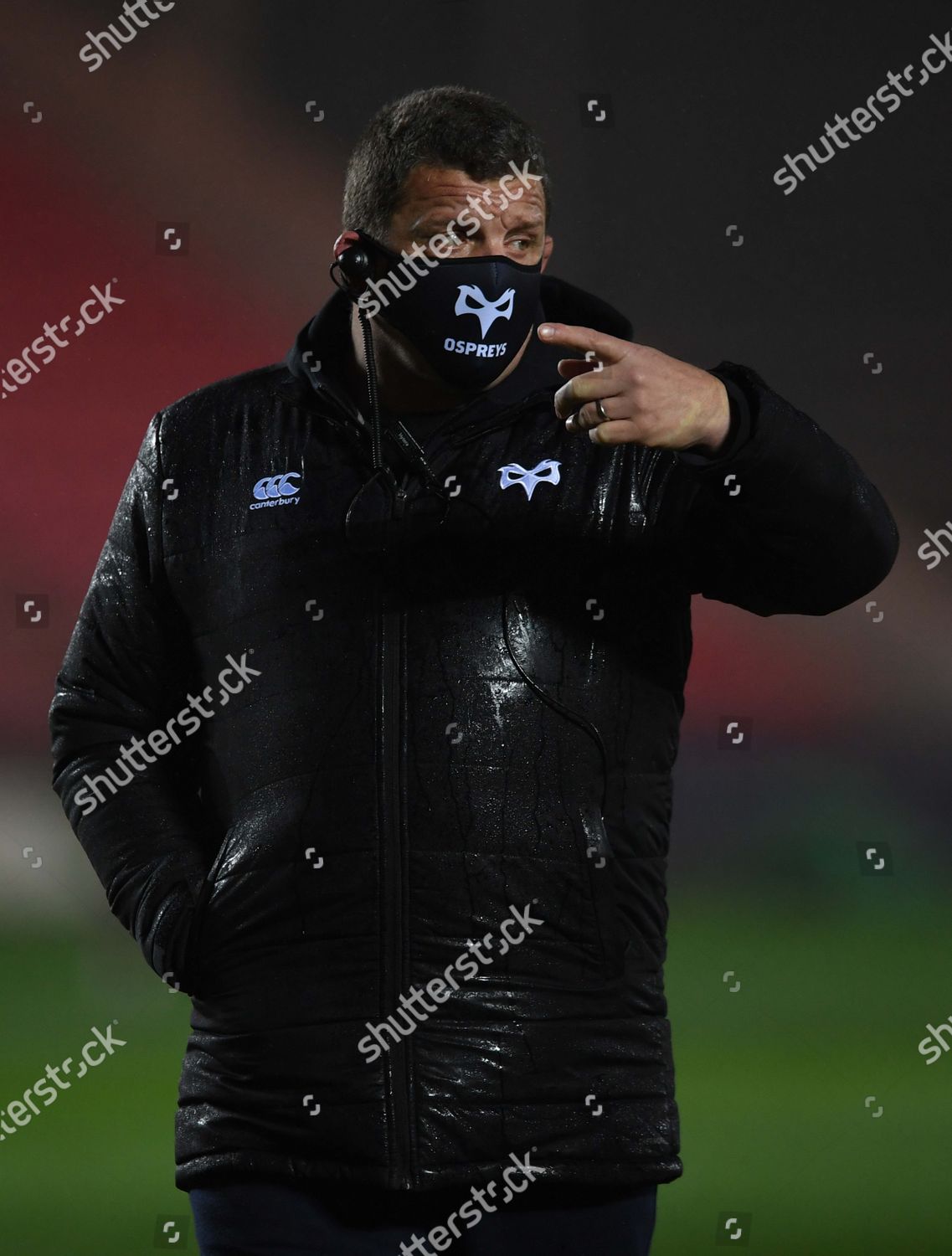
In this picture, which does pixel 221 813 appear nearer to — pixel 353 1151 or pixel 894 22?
pixel 353 1151

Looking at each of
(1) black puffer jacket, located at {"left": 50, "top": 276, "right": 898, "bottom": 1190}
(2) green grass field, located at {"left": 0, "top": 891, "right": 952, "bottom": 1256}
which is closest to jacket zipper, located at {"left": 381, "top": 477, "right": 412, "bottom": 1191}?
(1) black puffer jacket, located at {"left": 50, "top": 276, "right": 898, "bottom": 1190}

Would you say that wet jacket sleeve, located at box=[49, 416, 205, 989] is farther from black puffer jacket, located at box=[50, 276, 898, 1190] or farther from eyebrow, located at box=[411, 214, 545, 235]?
eyebrow, located at box=[411, 214, 545, 235]

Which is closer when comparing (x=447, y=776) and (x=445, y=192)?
(x=447, y=776)

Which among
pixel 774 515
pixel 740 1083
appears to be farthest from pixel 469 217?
pixel 740 1083

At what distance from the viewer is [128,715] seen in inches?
58.2

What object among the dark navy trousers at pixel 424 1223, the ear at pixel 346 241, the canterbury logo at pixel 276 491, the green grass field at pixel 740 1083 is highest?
the ear at pixel 346 241

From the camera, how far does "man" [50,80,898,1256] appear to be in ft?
4.09

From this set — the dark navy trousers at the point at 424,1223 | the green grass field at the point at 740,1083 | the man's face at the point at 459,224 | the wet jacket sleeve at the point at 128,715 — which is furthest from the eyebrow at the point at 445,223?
the green grass field at the point at 740,1083

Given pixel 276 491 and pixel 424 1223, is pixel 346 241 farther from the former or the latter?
pixel 424 1223

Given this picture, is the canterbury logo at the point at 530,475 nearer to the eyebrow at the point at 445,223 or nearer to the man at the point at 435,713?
the man at the point at 435,713

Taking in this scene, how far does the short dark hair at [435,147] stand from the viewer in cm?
146

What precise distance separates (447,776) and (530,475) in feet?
0.89

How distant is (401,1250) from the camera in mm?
1251

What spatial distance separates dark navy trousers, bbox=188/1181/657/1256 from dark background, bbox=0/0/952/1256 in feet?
6.95
